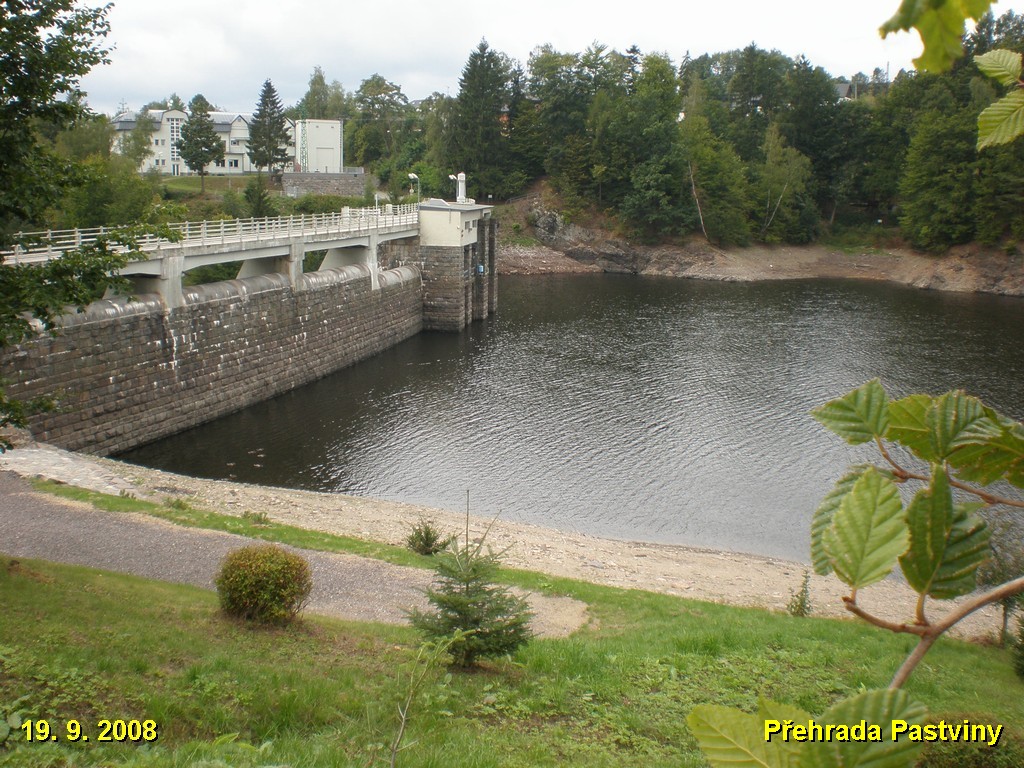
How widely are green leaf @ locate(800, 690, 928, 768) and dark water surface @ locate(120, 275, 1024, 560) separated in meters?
20.9

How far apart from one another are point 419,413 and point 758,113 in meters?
73.1

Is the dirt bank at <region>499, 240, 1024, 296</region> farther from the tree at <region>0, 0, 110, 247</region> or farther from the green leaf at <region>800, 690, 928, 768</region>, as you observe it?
the green leaf at <region>800, 690, 928, 768</region>

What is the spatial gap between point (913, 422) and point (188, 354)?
29106 mm

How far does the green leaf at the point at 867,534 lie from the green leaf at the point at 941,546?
13cm

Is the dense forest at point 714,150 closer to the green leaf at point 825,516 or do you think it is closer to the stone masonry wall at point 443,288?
the stone masonry wall at point 443,288

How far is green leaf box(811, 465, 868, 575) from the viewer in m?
2.14

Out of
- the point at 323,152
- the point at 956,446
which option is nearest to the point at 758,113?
the point at 323,152

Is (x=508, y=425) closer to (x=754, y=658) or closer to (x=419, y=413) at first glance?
(x=419, y=413)

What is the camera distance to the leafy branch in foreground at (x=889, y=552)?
6.02 ft

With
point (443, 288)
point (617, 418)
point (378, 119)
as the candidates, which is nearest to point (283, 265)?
point (443, 288)

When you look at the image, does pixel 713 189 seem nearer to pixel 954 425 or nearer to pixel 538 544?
pixel 538 544

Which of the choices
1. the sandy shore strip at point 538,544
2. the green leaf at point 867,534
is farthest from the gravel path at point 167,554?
the green leaf at point 867,534

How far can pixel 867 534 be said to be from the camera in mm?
1905

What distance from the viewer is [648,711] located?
29.3 ft
